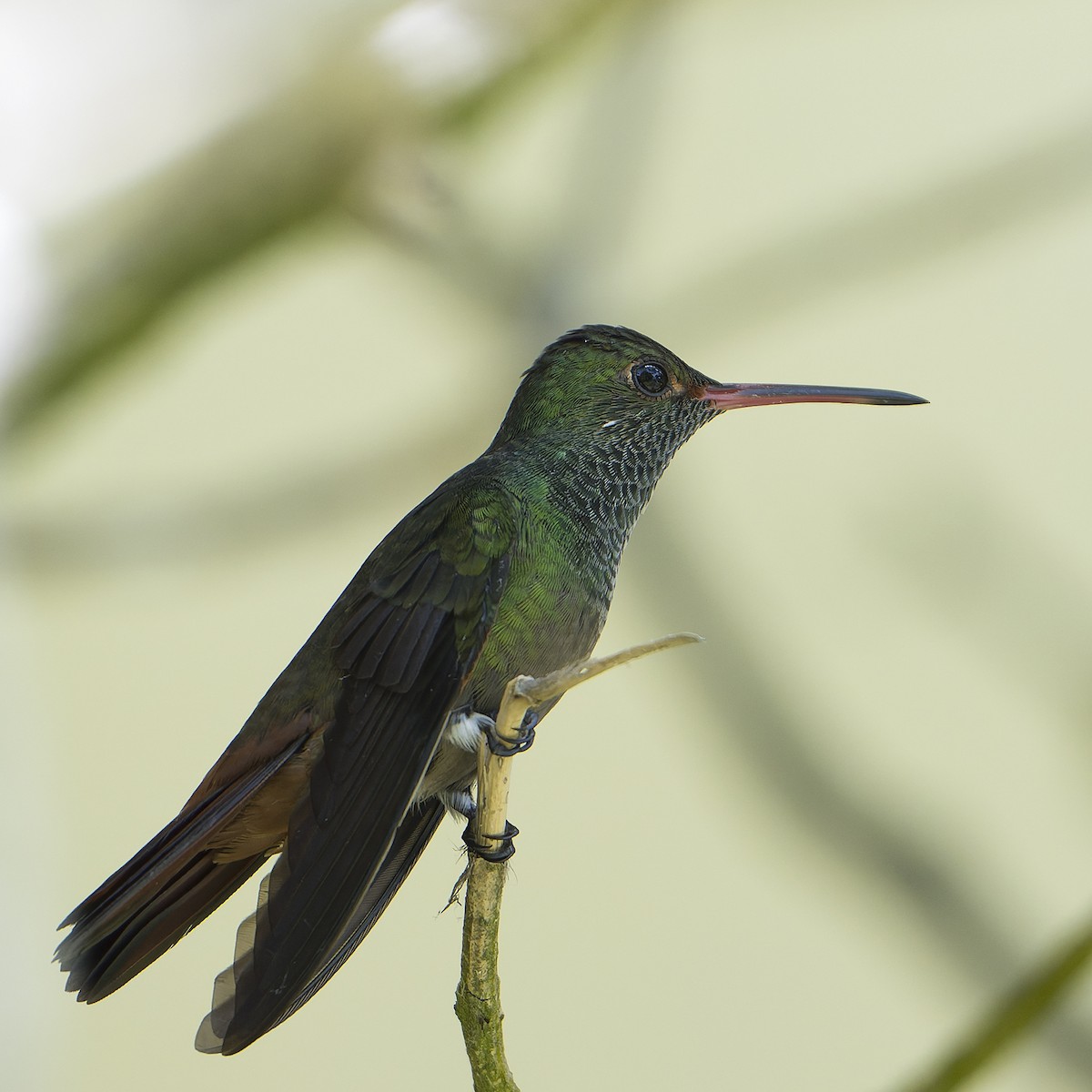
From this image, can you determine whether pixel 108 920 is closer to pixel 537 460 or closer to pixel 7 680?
pixel 537 460

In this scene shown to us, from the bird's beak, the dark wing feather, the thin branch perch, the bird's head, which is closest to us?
the thin branch perch

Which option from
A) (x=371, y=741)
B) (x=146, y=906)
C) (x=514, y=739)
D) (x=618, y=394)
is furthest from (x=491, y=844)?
(x=618, y=394)

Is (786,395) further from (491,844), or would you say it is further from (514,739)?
(491,844)

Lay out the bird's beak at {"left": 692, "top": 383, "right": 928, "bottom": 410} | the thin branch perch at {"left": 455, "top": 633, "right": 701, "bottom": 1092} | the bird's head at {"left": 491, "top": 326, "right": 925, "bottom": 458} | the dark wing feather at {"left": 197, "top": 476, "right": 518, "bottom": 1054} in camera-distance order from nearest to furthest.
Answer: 1. the thin branch perch at {"left": 455, "top": 633, "right": 701, "bottom": 1092}
2. the dark wing feather at {"left": 197, "top": 476, "right": 518, "bottom": 1054}
3. the bird's beak at {"left": 692, "top": 383, "right": 928, "bottom": 410}
4. the bird's head at {"left": 491, "top": 326, "right": 925, "bottom": 458}

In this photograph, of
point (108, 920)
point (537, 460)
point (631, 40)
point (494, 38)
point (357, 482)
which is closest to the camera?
point (108, 920)

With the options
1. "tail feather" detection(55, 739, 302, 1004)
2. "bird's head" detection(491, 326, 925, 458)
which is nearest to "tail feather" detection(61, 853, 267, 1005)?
"tail feather" detection(55, 739, 302, 1004)

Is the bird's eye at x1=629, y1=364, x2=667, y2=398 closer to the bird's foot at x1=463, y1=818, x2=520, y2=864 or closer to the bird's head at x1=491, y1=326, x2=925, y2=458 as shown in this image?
the bird's head at x1=491, y1=326, x2=925, y2=458

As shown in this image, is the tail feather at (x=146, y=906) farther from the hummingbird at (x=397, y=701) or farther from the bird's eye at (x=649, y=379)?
the bird's eye at (x=649, y=379)

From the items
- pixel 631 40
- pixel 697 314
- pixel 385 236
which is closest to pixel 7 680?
pixel 385 236
